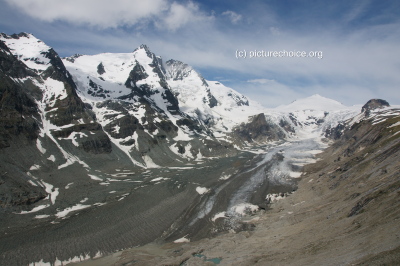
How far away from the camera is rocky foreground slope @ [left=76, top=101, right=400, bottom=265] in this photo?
34.5 m

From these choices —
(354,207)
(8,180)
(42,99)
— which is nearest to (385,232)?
(354,207)

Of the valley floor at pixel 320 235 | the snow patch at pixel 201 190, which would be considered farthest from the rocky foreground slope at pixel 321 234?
the snow patch at pixel 201 190

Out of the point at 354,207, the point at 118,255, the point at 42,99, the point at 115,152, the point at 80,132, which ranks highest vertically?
the point at 42,99

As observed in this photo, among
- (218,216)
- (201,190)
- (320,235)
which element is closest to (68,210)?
(218,216)

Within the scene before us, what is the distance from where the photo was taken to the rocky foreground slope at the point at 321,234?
3447 centimetres

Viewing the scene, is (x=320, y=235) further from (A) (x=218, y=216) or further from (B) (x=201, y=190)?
(B) (x=201, y=190)

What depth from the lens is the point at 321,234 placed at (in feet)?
148

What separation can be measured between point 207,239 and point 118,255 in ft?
65.2

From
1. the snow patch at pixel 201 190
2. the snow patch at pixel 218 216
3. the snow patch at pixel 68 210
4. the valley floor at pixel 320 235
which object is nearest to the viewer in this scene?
the valley floor at pixel 320 235

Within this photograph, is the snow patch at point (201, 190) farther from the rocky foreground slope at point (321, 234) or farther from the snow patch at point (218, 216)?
the rocky foreground slope at point (321, 234)

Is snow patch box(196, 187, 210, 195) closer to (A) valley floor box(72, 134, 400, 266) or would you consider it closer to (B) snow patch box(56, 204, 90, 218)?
(A) valley floor box(72, 134, 400, 266)

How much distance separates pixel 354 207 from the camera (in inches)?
1988

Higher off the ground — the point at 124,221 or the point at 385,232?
the point at 385,232

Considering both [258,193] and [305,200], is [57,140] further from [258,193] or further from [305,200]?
[305,200]
